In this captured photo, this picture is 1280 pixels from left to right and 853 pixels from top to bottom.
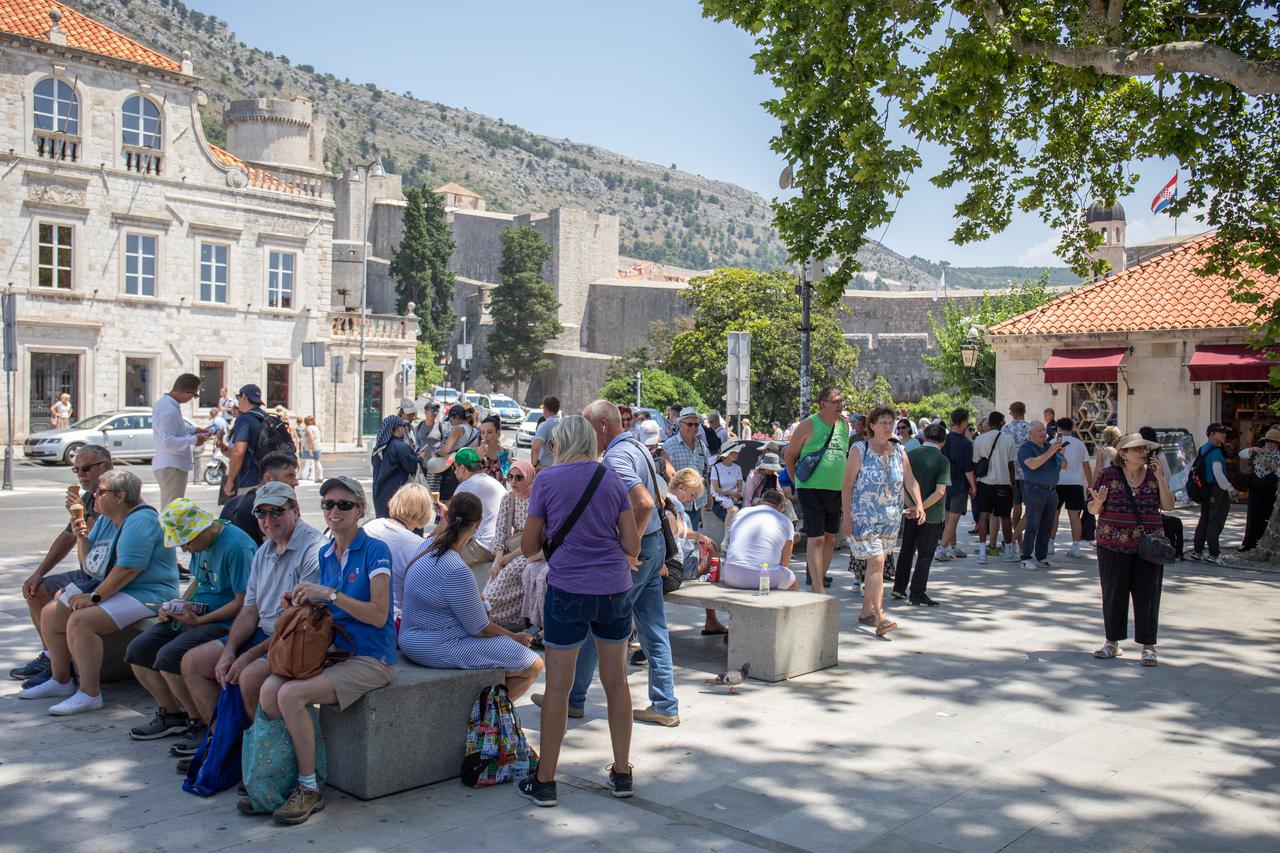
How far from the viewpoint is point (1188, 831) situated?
4.59 meters

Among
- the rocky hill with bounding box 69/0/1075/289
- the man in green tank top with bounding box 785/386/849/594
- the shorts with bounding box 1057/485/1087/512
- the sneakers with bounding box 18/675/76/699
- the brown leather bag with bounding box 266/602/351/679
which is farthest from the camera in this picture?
the rocky hill with bounding box 69/0/1075/289

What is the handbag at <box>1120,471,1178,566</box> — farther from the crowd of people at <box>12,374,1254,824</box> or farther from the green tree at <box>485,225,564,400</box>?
the green tree at <box>485,225,564,400</box>

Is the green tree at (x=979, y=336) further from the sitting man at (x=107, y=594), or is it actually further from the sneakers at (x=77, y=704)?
the sneakers at (x=77, y=704)

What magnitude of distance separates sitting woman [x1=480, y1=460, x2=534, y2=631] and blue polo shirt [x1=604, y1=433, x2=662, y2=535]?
0.98 m

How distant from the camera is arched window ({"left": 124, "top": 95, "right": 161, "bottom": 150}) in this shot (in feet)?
103

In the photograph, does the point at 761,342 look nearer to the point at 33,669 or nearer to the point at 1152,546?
the point at 1152,546

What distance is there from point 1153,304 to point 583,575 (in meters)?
20.5

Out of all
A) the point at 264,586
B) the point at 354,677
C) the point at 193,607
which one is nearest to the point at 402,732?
the point at 354,677

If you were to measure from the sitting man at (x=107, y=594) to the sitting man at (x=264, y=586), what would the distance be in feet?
3.13

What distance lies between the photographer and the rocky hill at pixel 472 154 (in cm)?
12662

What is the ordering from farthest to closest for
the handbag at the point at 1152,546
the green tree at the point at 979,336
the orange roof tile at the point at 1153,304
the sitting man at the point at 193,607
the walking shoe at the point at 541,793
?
the green tree at the point at 979,336 → the orange roof tile at the point at 1153,304 → the handbag at the point at 1152,546 → the sitting man at the point at 193,607 → the walking shoe at the point at 541,793

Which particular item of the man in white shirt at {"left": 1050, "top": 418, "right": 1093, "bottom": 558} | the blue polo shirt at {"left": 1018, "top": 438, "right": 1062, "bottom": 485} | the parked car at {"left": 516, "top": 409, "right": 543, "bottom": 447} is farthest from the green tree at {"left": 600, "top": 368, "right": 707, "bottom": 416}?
the blue polo shirt at {"left": 1018, "top": 438, "right": 1062, "bottom": 485}

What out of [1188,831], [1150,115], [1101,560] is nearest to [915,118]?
[1150,115]

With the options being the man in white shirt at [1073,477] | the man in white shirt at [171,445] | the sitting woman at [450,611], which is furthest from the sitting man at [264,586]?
the man in white shirt at [1073,477]
